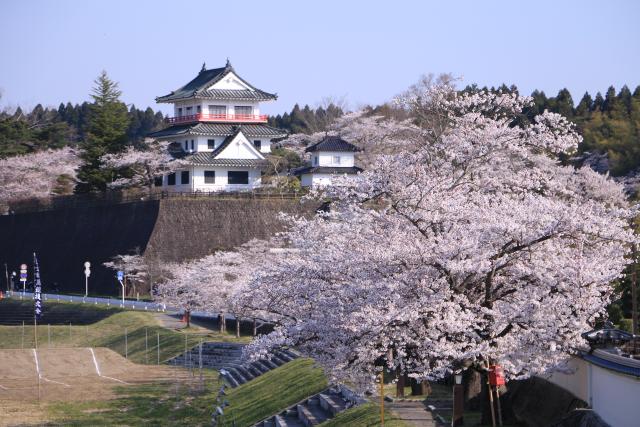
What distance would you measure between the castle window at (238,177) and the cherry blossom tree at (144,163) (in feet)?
8.73

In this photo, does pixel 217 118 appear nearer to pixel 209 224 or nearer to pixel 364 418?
pixel 209 224

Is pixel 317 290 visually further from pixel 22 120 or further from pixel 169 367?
pixel 22 120

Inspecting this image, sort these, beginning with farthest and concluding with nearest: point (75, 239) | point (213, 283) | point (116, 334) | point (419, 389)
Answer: point (75, 239) → point (116, 334) → point (213, 283) → point (419, 389)

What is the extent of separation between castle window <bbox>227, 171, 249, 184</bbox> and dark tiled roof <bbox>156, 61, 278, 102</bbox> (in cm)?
474

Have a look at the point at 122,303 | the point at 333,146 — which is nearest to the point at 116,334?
the point at 122,303

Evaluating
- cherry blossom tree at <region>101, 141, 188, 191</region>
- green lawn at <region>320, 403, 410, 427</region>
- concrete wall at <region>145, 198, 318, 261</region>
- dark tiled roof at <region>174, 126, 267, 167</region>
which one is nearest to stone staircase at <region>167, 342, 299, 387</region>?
green lawn at <region>320, 403, 410, 427</region>

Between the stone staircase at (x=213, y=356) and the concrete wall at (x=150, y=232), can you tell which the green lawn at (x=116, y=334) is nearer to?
the stone staircase at (x=213, y=356)

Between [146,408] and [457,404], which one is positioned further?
[146,408]

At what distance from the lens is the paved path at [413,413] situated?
666 inches

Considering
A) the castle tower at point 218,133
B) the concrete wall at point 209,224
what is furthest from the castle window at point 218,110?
the concrete wall at point 209,224

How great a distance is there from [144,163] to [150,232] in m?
6.57

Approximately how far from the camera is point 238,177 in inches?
2319

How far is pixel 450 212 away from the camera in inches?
671

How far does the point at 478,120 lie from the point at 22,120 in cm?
5982
